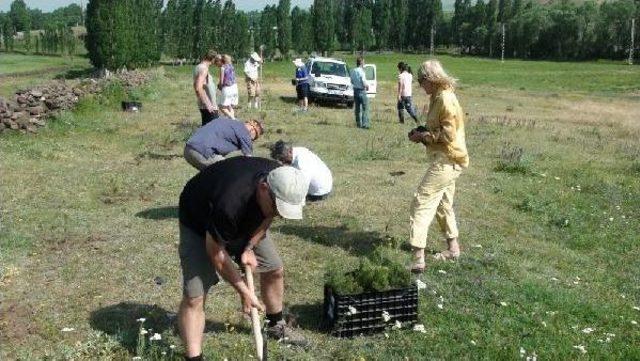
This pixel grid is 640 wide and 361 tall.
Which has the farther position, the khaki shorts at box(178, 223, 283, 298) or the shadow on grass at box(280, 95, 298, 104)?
the shadow on grass at box(280, 95, 298, 104)

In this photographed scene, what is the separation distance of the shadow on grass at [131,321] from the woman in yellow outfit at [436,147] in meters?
2.34

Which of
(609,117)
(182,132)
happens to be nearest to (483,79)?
(609,117)

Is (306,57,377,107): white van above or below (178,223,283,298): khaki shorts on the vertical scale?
above

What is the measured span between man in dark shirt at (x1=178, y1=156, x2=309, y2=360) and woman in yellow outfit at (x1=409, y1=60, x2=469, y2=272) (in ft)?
7.50

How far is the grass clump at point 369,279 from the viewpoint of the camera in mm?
5492

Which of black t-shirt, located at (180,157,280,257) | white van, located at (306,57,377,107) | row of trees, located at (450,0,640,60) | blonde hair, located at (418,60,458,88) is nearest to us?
black t-shirt, located at (180,157,280,257)

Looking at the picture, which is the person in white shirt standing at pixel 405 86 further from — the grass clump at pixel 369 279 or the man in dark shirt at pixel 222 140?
the grass clump at pixel 369 279

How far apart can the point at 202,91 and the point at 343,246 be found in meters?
4.95

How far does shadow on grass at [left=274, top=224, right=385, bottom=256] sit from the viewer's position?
780 centimetres

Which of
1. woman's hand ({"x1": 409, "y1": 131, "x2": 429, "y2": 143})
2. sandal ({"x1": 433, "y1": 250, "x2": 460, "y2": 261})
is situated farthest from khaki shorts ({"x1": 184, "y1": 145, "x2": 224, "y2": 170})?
sandal ({"x1": 433, "y1": 250, "x2": 460, "y2": 261})

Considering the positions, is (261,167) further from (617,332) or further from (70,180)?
(70,180)

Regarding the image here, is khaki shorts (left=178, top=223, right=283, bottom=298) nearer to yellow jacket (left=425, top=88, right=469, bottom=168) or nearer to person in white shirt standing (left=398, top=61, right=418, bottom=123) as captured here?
yellow jacket (left=425, top=88, right=469, bottom=168)

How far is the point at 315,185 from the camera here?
659cm

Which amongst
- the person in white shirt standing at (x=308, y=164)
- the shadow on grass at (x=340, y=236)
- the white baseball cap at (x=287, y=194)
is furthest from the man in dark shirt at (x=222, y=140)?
the white baseball cap at (x=287, y=194)
